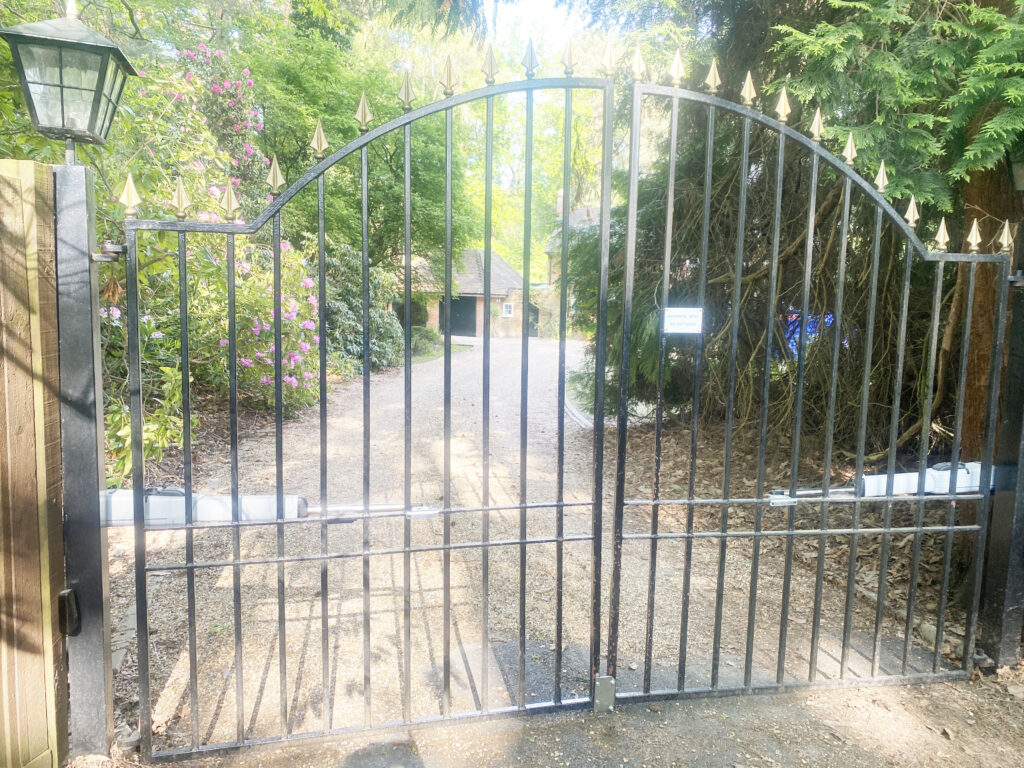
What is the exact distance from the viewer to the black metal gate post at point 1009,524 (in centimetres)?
321

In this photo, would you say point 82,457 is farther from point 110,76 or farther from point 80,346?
point 110,76

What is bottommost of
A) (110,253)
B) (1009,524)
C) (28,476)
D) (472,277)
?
(1009,524)

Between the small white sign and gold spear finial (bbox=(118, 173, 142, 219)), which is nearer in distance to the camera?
gold spear finial (bbox=(118, 173, 142, 219))

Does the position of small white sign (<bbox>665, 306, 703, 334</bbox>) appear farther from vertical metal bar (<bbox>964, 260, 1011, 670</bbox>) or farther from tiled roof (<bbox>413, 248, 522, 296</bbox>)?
tiled roof (<bbox>413, 248, 522, 296</bbox>)

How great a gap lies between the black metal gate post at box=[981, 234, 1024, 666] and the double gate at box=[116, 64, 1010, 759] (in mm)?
101

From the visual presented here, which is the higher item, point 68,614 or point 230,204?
point 230,204

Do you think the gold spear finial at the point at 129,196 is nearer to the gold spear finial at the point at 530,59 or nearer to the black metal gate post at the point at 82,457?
the black metal gate post at the point at 82,457

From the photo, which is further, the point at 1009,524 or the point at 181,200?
the point at 1009,524

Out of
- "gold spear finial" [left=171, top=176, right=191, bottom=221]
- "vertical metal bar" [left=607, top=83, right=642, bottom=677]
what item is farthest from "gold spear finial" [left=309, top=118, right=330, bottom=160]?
"vertical metal bar" [left=607, top=83, right=642, bottom=677]

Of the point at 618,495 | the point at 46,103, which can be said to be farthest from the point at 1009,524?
the point at 46,103

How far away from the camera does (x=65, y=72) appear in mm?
2277

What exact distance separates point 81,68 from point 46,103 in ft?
0.58

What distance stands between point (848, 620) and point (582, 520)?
3291mm

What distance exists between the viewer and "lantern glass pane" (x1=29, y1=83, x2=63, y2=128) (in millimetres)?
2275
